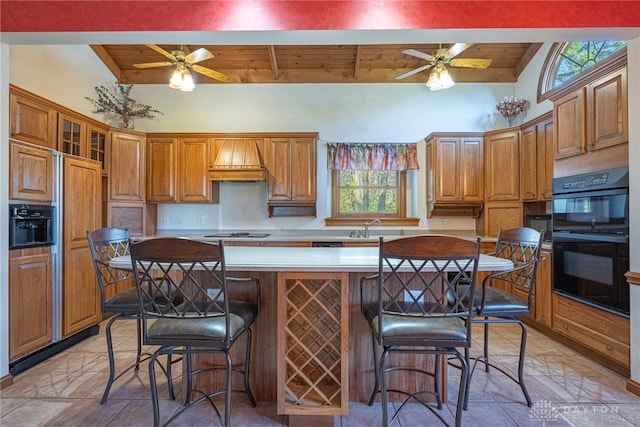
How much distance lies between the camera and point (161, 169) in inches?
166

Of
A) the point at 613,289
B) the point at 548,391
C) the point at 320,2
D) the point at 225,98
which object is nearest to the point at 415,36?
the point at 320,2

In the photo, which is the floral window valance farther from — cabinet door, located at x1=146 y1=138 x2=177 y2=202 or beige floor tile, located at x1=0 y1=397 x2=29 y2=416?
beige floor tile, located at x1=0 y1=397 x2=29 y2=416

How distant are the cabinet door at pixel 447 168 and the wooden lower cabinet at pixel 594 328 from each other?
1696 mm

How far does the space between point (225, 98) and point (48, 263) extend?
9.93 feet

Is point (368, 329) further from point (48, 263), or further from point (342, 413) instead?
point (48, 263)

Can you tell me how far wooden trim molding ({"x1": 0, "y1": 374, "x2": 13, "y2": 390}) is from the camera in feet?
Result: 6.91

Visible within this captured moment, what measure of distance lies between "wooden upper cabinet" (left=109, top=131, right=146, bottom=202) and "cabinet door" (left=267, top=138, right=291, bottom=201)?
170cm

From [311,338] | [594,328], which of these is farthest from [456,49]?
[311,338]

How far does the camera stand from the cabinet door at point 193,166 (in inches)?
167

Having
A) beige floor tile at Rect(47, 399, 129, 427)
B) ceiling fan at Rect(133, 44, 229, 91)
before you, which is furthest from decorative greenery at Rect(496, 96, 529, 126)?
beige floor tile at Rect(47, 399, 129, 427)

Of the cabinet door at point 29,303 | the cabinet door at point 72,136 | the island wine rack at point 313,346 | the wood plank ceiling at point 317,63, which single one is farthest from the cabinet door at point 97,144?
the island wine rack at point 313,346

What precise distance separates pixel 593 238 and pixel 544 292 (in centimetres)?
86

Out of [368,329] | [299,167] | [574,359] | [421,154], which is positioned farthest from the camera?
[421,154]

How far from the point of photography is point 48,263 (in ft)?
8.46
